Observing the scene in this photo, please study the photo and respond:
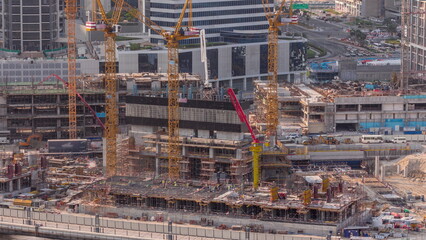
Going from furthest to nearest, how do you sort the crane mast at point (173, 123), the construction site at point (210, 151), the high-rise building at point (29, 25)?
the high-rise building at point (29, 25), the crane mast at point (173, 123), the construction site at point (210, 151)

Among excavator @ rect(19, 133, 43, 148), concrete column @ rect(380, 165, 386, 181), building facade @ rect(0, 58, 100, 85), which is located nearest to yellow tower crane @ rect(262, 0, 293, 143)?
concrete column @ rect(380, 165, 386, 181)

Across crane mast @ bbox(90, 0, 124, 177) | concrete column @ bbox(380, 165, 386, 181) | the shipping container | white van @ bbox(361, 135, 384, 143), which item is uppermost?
crane mast @ bbox(90, 0, 124, 177)

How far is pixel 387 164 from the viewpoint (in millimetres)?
93812

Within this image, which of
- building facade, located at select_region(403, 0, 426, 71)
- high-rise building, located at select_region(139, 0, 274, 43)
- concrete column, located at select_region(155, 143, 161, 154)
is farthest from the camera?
building facade, located at select_region(403, 0, 426, 71)

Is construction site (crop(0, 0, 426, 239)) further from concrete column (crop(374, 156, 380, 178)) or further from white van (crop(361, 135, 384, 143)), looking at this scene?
white van (crop(361, 135, 384, 143))

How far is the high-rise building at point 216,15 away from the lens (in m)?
125

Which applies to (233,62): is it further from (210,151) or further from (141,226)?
(141,226)

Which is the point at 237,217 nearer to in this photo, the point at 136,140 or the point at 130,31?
the point at 136,140

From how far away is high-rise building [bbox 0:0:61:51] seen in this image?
428 ft

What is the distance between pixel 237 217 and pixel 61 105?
31.1m

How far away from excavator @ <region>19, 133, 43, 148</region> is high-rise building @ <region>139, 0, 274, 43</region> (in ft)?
86.7

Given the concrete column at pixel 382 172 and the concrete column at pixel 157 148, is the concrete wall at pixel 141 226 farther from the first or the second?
the concrete column at pixel 382 172

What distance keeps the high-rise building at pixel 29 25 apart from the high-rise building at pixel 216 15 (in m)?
10.6

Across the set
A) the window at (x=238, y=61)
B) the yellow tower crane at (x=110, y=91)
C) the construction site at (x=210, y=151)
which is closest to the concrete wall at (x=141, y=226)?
the construction site at (x=210, y=151)
